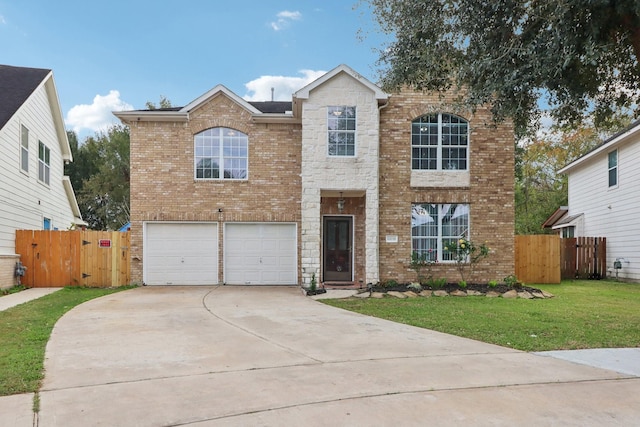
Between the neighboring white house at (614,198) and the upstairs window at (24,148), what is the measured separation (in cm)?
2073

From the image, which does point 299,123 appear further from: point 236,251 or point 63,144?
point 63,144

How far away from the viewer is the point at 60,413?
3.90 m

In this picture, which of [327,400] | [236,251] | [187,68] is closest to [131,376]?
[327,400]

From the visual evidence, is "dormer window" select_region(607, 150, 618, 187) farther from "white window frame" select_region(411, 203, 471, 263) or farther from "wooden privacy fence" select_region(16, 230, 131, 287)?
"wooden privacy fence" select_region(16, 230, 131, 287)

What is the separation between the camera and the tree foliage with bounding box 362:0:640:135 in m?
6.87

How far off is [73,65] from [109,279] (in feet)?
31.2

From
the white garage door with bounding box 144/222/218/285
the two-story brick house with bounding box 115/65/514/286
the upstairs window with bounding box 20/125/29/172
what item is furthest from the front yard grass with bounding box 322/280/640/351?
the upstairs window with bounding box 20/125/29/172

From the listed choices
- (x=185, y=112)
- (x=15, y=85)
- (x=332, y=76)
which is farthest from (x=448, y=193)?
(x=15, y=85)

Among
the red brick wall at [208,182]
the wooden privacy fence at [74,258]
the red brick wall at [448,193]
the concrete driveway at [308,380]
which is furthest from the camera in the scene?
the red brick wall at [208,182]

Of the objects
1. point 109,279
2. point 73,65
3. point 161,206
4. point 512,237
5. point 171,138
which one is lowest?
point 109,279

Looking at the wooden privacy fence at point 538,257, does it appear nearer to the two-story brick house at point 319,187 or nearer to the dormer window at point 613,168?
the two-story brick house at point 319,187

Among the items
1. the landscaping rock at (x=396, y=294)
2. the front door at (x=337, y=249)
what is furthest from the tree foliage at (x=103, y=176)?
the landscaping rock at (x=396, y=294)

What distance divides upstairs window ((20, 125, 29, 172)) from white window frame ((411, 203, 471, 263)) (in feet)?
41.9

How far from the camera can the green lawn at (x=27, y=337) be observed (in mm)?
4746
